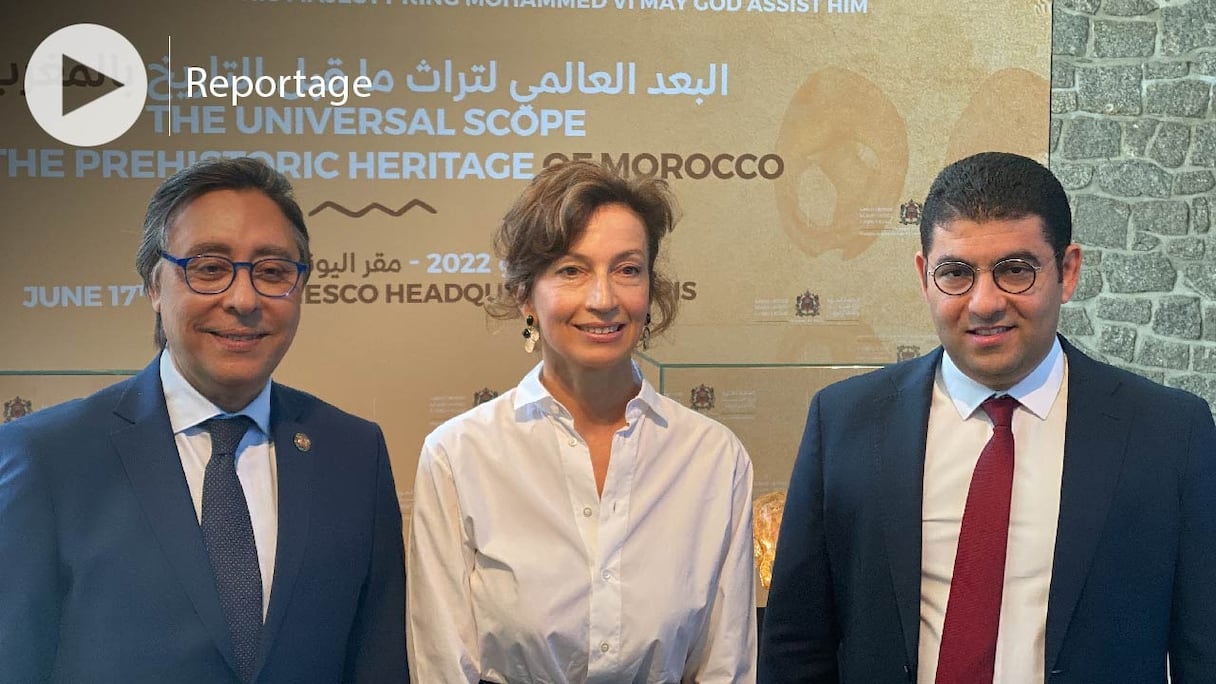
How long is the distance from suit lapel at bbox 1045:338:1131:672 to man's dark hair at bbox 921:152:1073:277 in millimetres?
218

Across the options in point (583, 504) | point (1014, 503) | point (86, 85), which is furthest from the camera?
point (86, 85)

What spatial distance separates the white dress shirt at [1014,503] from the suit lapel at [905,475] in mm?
31

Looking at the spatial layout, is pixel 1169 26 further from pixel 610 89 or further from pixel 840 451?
pixel 840 451

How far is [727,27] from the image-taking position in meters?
4.80

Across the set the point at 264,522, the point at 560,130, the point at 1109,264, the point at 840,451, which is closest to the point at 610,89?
the point at 560,130

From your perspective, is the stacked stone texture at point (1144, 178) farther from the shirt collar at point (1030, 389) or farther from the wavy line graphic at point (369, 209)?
the shirt collar at point (1030, 389)

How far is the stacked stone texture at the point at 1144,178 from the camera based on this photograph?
7.07m

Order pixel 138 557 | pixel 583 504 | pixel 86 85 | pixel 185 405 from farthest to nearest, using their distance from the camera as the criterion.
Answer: pixel 86 85 → pixel 583 504 → pixel 185 405 → pixel 138 557

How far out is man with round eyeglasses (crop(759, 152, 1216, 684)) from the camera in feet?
6.83

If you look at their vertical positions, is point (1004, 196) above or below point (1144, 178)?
below

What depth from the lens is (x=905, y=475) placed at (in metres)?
2.21

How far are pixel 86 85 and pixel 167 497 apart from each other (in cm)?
310

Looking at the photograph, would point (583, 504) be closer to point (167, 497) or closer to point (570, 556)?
point (570, 556)

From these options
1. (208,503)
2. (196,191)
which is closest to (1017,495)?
(208,503)
